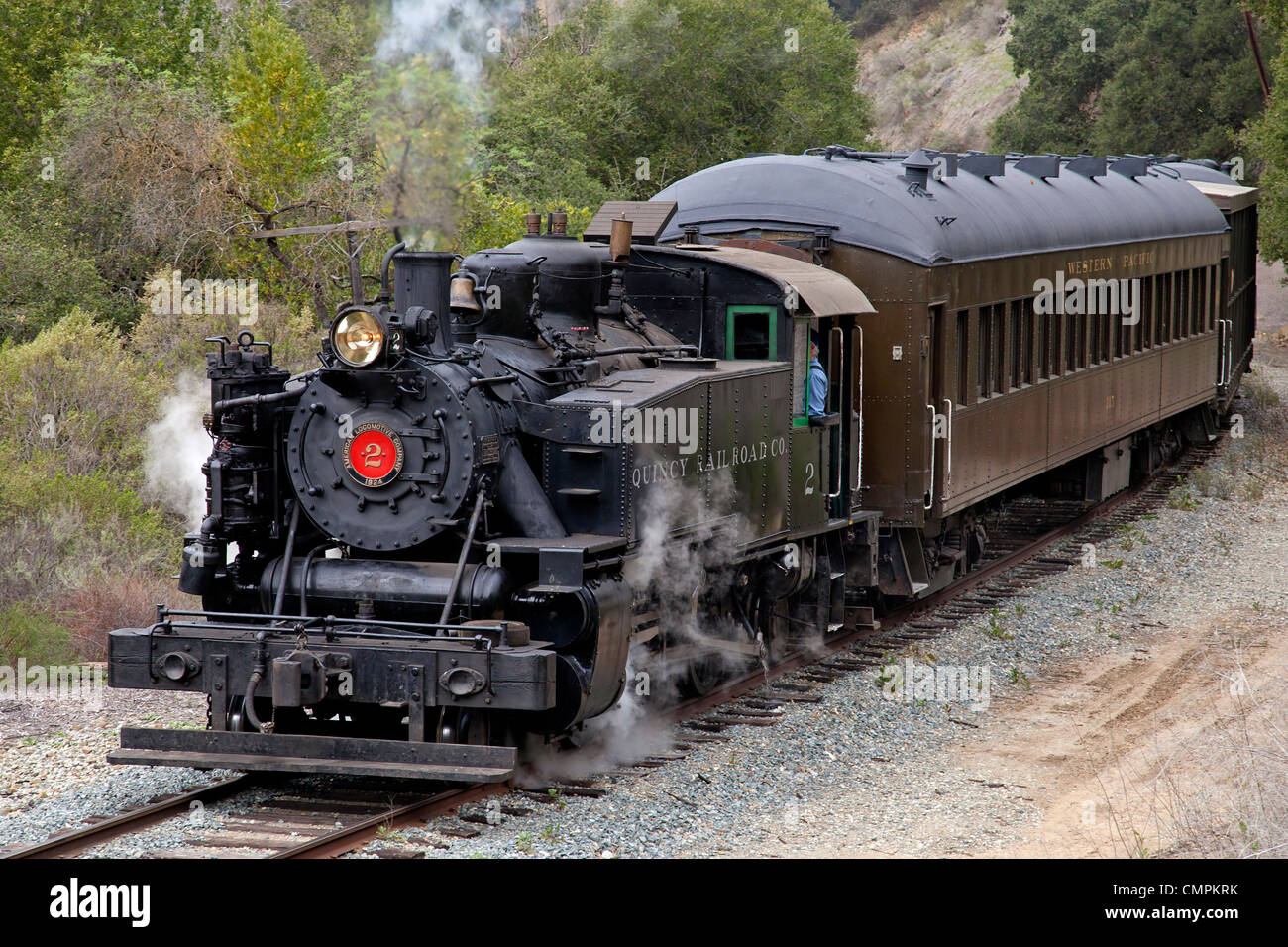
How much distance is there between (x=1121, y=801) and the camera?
7.92m

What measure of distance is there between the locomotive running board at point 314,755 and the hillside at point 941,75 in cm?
4831

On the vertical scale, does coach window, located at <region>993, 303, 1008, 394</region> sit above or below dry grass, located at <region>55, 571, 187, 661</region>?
above

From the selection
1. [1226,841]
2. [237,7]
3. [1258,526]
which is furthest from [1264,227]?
[1226,841]

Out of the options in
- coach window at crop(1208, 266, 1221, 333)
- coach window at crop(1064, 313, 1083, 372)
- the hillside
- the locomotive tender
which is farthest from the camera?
the hillside

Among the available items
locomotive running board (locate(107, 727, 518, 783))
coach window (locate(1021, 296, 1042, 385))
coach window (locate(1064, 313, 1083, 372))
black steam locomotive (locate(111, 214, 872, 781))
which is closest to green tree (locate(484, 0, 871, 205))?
coach window (locate(1064, 313, 1083, 372))

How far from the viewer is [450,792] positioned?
7.43 metres

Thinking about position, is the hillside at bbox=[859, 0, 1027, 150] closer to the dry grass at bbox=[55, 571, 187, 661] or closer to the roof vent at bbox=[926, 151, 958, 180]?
the roof vent at bbox=[926, 151, 958, 180]

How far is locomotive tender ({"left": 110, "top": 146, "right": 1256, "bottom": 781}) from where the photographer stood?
23.8ft

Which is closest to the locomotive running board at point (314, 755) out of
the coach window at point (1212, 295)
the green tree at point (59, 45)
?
the coach window at point (1212, 295)

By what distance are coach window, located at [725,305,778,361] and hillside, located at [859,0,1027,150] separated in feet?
146

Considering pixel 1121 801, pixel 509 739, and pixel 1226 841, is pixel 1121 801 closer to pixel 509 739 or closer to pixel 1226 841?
pixel 1226 841

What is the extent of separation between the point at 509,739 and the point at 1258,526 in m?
12.1

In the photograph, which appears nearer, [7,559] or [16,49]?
[7,559]

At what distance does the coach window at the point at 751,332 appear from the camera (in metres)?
9.66
